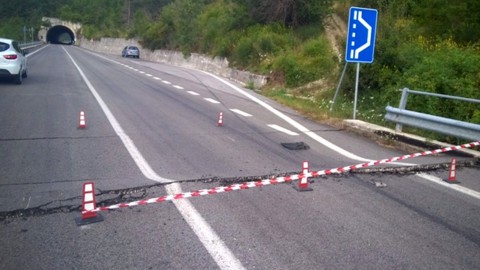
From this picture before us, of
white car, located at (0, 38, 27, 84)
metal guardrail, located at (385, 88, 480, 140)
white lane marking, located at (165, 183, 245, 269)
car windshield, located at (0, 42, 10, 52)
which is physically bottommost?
white lane marking, located at (165, 183, 245, 269)

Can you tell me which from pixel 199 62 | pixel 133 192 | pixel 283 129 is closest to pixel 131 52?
pixel 199 62

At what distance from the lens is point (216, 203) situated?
5.84 meters

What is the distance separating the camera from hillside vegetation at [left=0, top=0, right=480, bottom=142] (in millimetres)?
11891

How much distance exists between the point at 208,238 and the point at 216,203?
42.4 inches

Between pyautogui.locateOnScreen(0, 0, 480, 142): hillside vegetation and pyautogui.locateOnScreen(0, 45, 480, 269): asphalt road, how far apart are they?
2927 millimetres

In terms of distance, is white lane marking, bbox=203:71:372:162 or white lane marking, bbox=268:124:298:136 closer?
white lane marking, bbox=203:71:372:162

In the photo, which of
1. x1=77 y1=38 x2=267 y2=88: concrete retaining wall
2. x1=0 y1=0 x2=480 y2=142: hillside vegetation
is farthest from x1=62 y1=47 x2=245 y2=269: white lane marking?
Result: x1=77 y1=38 x2=267 y2=88: concrete retaining wall

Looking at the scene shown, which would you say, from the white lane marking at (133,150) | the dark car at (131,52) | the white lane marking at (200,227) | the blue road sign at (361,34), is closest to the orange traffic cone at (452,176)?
the white lane marking at (200,227)

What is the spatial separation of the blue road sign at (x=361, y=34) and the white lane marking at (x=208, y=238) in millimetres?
8027

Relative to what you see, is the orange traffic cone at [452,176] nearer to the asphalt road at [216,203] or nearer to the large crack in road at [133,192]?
the asphalt road at [216,203]

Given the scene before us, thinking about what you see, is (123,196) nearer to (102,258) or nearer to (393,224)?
(102,258)

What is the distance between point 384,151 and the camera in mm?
9461

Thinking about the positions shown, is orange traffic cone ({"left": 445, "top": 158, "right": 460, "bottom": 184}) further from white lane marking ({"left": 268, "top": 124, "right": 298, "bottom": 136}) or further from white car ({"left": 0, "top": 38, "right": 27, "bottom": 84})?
white car ({"left": 0, "top": 38, "right": 27, "bottom": 84})

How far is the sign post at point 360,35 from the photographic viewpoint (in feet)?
40.0
